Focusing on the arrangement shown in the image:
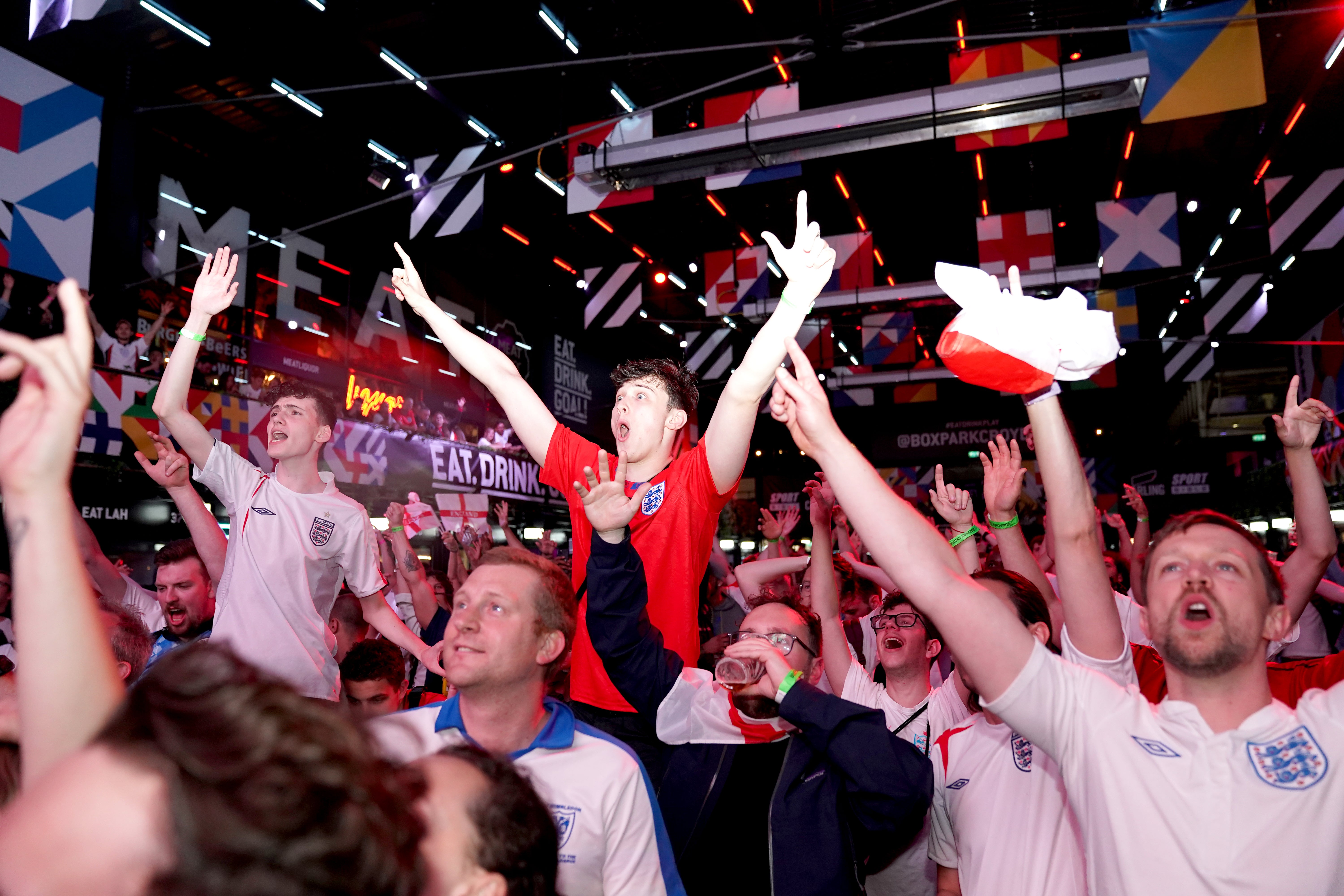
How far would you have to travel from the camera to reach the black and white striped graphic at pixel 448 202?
20.2ft

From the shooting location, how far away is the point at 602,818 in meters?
1.79

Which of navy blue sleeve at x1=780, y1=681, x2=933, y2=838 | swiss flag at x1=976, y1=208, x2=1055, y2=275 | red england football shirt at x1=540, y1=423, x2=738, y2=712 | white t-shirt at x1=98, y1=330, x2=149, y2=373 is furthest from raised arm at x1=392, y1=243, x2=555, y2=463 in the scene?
swiss flag at x1=976, y1=208, x2=1055, y2=275

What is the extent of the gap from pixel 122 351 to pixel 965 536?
7407 millimetres

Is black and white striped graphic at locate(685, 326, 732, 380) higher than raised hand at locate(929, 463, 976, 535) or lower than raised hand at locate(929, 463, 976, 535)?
higher

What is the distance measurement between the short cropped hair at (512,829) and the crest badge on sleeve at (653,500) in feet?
4.74

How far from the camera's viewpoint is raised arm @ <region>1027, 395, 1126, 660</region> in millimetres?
1783

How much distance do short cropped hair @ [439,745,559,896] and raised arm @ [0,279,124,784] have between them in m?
0.45

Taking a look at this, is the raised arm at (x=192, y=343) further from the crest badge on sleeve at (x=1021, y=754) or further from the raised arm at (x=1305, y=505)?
the raised arm at (x=1305, y=505)

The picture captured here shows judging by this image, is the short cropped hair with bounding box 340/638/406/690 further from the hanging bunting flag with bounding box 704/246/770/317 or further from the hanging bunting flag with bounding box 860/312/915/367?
the hanging bunting flag with bounding box 860/312/915/367

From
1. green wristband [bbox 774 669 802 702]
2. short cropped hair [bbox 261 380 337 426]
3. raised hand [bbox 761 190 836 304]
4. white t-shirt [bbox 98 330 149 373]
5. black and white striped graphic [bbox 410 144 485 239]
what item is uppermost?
black and white striped graphic [bbox 410 144 485 239]

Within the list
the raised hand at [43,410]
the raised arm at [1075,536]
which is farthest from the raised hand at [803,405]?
the raised hand at [43,410]

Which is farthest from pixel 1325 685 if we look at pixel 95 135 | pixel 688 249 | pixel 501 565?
pixel 688 249

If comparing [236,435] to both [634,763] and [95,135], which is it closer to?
[95,135]

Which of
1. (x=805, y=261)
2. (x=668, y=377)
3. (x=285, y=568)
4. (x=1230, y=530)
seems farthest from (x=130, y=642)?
(x=1230, y=530)
